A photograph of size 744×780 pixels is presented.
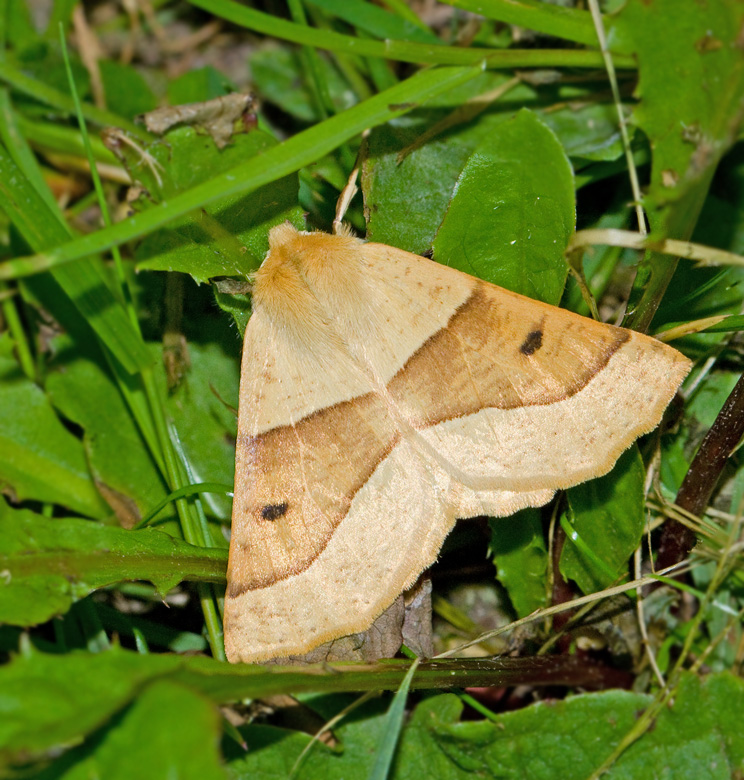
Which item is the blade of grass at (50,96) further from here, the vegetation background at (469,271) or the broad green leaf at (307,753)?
the broad green leaf at (307,753)

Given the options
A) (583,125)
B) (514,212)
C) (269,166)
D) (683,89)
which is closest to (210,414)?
(269,166)

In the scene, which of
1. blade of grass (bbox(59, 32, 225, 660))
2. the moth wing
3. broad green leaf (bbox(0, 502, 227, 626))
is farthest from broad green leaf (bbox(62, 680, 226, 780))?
the moth wing

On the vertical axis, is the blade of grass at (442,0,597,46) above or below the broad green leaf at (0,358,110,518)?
above

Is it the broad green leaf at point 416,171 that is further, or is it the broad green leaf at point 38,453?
the broad green leaf at point 38,453

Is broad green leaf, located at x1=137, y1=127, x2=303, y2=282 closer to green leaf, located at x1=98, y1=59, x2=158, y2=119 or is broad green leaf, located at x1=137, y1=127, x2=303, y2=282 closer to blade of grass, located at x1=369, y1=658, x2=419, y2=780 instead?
green leaf, located at x1=98, y1=59, x2=158, y2=119

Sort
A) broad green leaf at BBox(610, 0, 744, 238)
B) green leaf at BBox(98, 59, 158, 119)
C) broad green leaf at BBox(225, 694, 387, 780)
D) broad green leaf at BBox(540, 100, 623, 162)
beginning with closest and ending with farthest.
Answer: broad green leaf at BBox(610, 0, 744, 238) < broad green leaf at BBox(225, 694, 387, 780) < broad green leaf at BBox(540, 100, 623, 162) < green leaf at BBox(98, 59, 158, 119)

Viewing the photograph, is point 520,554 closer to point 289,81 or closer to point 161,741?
point 161,741

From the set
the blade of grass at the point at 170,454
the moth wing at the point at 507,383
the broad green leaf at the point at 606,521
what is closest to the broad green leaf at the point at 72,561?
the blade of grass at the point at 170,454
